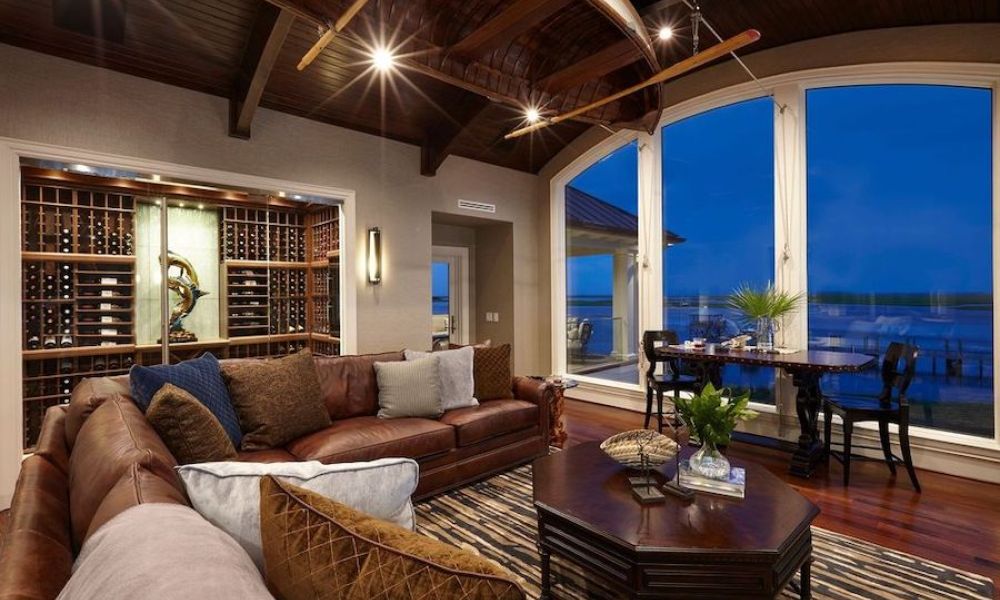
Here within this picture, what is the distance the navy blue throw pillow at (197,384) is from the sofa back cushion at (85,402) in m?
0.10

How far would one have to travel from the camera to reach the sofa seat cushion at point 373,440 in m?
2.70

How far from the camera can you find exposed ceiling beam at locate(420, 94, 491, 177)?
477cm

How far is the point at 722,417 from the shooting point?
6.66 ft

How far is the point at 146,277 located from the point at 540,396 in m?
3.54

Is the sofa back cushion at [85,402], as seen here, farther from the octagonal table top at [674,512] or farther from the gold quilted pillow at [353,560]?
the octagonal table top at [674,512]

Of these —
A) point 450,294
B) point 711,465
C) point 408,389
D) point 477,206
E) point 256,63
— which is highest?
point 256,63

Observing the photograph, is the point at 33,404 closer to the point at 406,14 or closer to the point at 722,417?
the point at 406,14

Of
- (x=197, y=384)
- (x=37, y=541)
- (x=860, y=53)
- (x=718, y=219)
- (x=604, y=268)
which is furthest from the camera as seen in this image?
(x=604, y=268)

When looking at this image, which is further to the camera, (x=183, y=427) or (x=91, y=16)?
(x=91, y=16)

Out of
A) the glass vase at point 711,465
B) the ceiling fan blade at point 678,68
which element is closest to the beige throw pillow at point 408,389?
the glass vase at point 711,465

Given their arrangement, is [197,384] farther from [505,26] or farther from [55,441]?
[505,26]

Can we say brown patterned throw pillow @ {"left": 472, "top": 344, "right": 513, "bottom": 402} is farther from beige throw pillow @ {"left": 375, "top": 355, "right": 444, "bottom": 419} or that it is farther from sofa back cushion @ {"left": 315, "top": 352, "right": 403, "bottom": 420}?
sofa back cushion @ {"left": 315, "top": 352, "right": 403, "bottom": 420}

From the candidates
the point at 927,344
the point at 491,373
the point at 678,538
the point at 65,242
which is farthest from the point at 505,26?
the point at 927,344

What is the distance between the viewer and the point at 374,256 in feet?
16.4
